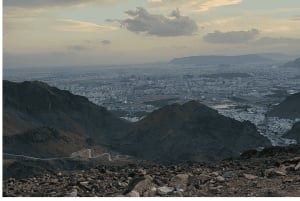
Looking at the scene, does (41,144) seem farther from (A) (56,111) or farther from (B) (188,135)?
(A) (56,111)

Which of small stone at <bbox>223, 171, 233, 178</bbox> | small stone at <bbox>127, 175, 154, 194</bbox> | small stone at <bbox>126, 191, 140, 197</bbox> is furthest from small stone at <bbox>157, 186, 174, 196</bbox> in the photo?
small stone at <bbox>223, 171, 233, 178</bbox>

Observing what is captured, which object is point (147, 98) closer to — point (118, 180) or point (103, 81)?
point (103, 81)

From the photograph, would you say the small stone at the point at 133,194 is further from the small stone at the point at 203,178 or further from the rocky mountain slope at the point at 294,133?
the rocky mountain slope at the point at 294,133

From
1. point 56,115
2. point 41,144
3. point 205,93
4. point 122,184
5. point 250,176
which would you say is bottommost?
point 41,144

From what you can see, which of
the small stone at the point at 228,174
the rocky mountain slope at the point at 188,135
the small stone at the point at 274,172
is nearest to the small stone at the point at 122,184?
the small stone at the point at 228,174

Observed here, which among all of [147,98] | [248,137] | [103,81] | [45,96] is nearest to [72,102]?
[45,96]

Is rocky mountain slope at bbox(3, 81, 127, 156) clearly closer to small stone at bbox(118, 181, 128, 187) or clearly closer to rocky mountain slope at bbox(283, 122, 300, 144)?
rocky mountain slope at bbox(283, 122, 300, 144)

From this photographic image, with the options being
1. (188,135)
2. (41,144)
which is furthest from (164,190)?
(188,135)
